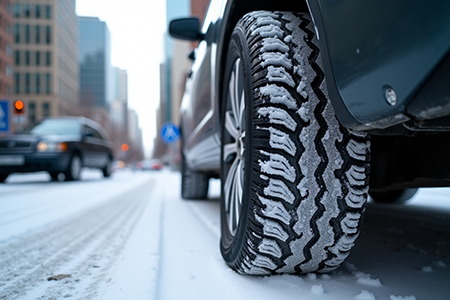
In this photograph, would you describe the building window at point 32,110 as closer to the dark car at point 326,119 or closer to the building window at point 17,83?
the building window at point 17,83

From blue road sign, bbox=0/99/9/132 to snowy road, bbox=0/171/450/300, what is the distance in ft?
25.8

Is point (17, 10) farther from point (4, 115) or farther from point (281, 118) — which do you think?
point (281, 118)

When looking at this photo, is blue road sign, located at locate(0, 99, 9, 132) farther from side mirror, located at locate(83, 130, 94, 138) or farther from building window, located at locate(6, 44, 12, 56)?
building window, located at locate(6, 44, 12, 56)

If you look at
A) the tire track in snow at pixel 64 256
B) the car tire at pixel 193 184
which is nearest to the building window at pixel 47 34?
the car tire at pixel 193 184

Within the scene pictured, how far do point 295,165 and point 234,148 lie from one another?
0.52 metres

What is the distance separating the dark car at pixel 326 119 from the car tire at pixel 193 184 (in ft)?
8.70

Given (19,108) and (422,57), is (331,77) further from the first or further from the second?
(19,108)

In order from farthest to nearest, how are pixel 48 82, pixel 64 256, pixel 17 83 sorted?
1. pixel 48 82
2. pixel 17 83
3. pixel 64 256

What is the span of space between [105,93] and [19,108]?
387ft

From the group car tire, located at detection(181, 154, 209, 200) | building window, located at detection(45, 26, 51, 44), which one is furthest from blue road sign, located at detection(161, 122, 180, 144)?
building window, located at detection(45, 26, 51, 44)

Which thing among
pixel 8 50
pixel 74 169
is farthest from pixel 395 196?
pixel 8 50

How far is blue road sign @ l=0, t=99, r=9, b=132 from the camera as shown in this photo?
9492 mm

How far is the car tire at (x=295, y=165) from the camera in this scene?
1.12 m

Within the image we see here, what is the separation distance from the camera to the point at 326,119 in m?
1.14
